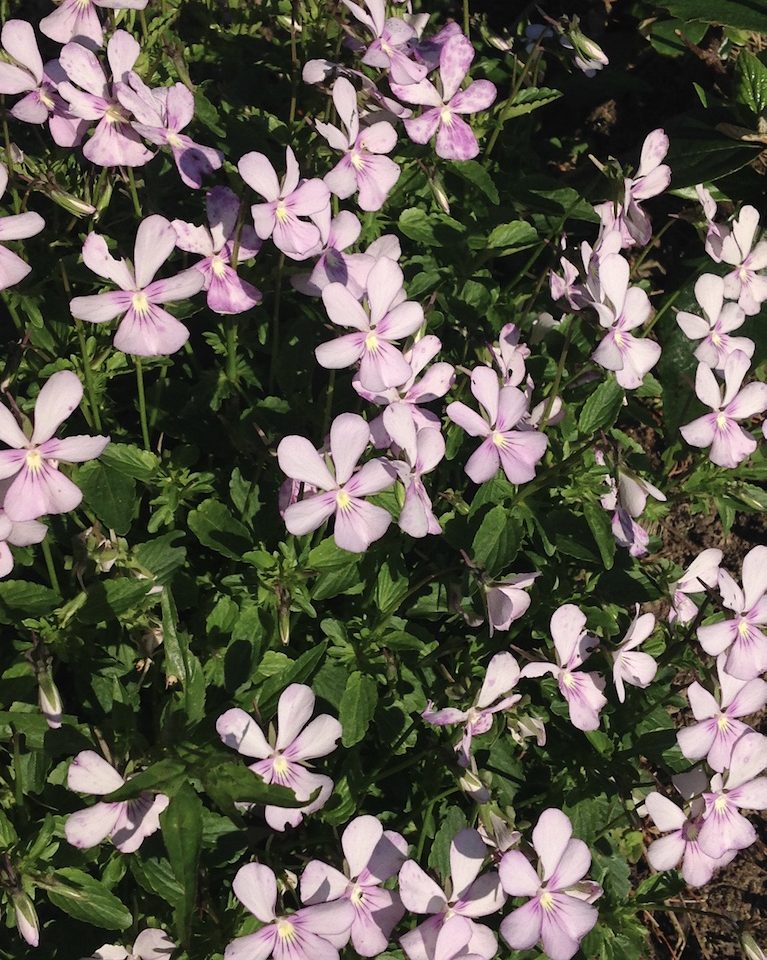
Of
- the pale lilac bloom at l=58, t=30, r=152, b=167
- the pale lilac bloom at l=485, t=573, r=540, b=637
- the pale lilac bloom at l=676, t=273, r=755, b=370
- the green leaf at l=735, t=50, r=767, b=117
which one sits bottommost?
the pale lilac bloom at l=485, t=573, r=540, b=637

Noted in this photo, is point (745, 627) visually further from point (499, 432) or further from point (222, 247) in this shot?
point (222, 247)

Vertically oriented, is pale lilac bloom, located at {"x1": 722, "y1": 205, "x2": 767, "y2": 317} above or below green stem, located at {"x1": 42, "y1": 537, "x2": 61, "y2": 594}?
above

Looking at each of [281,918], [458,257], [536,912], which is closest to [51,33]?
[458,257]

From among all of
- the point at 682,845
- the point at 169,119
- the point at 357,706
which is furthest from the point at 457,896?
the point at 169,119

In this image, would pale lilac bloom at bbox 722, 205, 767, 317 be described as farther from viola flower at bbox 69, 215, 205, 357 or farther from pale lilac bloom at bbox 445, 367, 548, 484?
viola flower at bbox 69, 215, 205, 357

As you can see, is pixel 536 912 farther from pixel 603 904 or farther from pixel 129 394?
pixel 129 394

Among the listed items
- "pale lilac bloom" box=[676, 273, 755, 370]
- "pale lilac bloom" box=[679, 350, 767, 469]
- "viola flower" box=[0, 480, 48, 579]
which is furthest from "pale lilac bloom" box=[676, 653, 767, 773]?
"viola flower" box=[0, 480, 48, 579]
